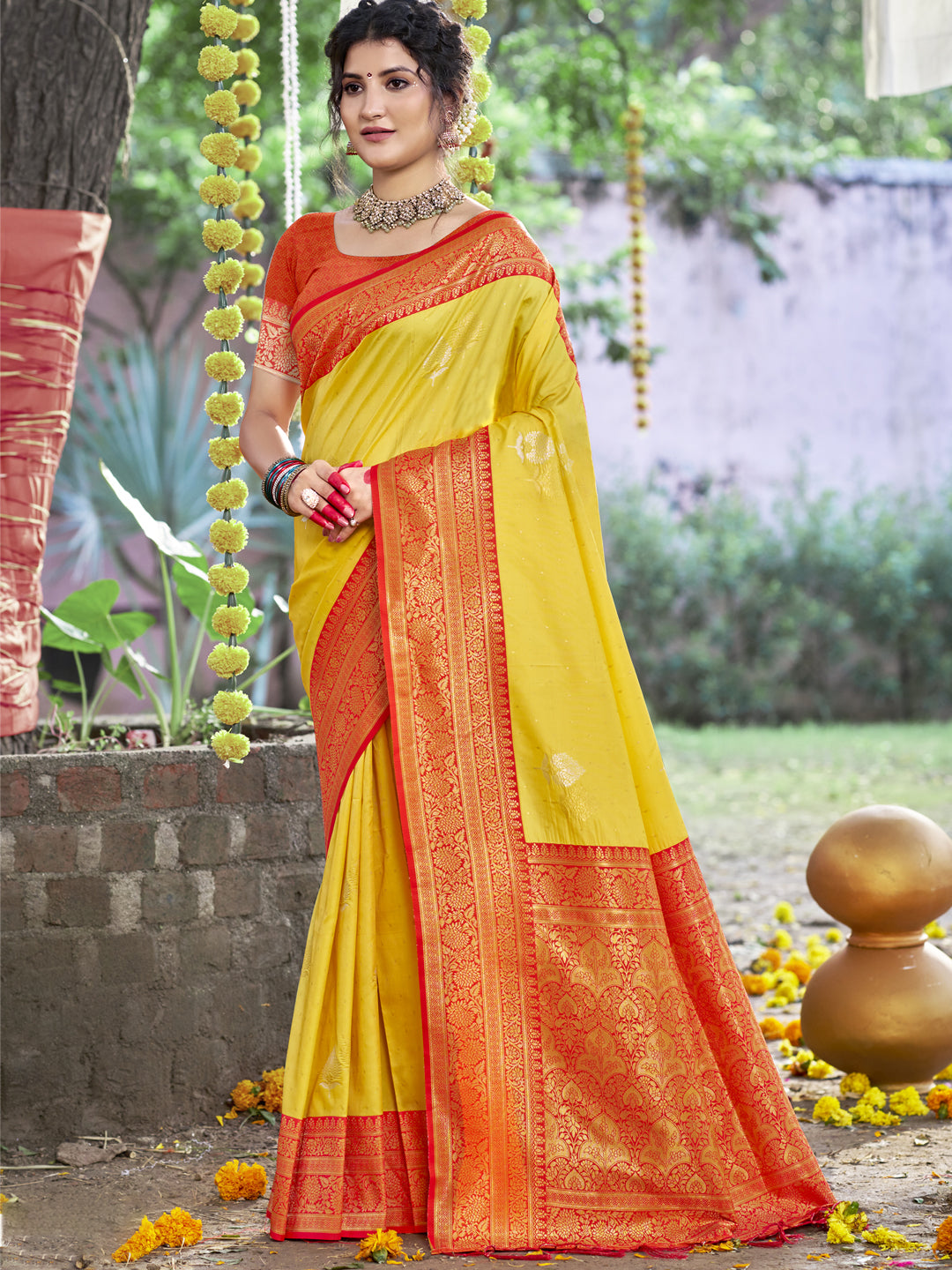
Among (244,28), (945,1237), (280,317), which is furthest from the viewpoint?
(244,28)

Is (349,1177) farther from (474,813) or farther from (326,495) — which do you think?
(326,495)

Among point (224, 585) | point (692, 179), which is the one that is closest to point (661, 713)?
point (692, 179)

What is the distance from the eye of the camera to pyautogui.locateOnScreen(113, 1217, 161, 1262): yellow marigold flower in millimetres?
2461

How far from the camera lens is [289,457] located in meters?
2.65

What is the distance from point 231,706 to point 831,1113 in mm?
1624

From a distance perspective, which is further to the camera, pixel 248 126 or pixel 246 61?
pixel 248 126

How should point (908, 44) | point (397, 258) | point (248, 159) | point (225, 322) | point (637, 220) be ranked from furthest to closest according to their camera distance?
point (637, 220) → point (908, 44) → point (248, 159) → point (225, 322) → point (397, 258)

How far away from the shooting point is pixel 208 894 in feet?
10.7

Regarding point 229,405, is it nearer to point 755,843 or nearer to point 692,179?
point 755,843

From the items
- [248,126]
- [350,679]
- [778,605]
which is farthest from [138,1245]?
[778,605]

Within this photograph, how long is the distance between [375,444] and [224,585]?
450 mm

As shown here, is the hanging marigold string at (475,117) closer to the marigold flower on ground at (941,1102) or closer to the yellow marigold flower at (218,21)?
the yellow marigold flower at (218,21)

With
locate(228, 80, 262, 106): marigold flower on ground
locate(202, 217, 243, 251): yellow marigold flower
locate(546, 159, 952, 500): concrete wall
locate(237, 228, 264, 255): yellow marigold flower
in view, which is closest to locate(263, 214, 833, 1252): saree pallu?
locate(202, 217, 243, 251): yellow marigold flower

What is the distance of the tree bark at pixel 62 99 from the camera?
3.51 m
